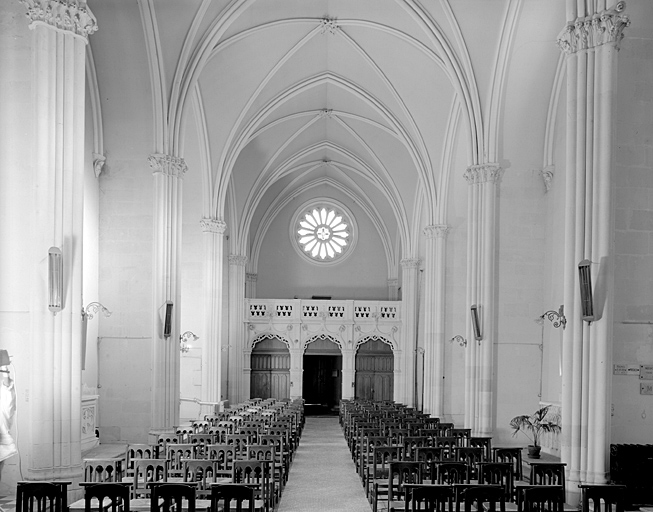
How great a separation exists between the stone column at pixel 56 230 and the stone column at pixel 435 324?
1703cm

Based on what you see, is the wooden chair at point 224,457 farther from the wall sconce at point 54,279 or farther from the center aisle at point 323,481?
the wall sconce at point 54,279

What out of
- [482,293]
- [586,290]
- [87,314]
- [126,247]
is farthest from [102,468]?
[482,293]

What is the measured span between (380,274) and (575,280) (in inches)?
1188

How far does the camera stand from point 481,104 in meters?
20.1

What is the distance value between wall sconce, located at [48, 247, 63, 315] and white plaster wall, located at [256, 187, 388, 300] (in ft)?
97.8

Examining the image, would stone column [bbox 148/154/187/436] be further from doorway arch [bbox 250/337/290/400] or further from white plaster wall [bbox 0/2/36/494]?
doorway arch [bbox 250/337/290/400]

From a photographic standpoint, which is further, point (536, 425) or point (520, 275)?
point (520, 275)

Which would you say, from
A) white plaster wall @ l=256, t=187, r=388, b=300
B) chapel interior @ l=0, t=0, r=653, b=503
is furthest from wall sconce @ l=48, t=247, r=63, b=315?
white plaster wall @ l=256, t=187, r=388, b=300

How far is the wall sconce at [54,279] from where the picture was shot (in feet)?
38.5

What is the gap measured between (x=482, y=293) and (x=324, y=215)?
76.0 ft

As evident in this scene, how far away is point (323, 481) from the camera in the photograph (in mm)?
16266

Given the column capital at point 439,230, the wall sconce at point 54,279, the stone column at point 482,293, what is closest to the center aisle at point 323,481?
the stone column at point 482,293

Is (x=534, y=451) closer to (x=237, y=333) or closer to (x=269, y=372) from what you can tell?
(x=237, y=333)

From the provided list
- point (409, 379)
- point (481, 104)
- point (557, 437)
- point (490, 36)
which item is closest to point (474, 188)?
point (481, 104)
